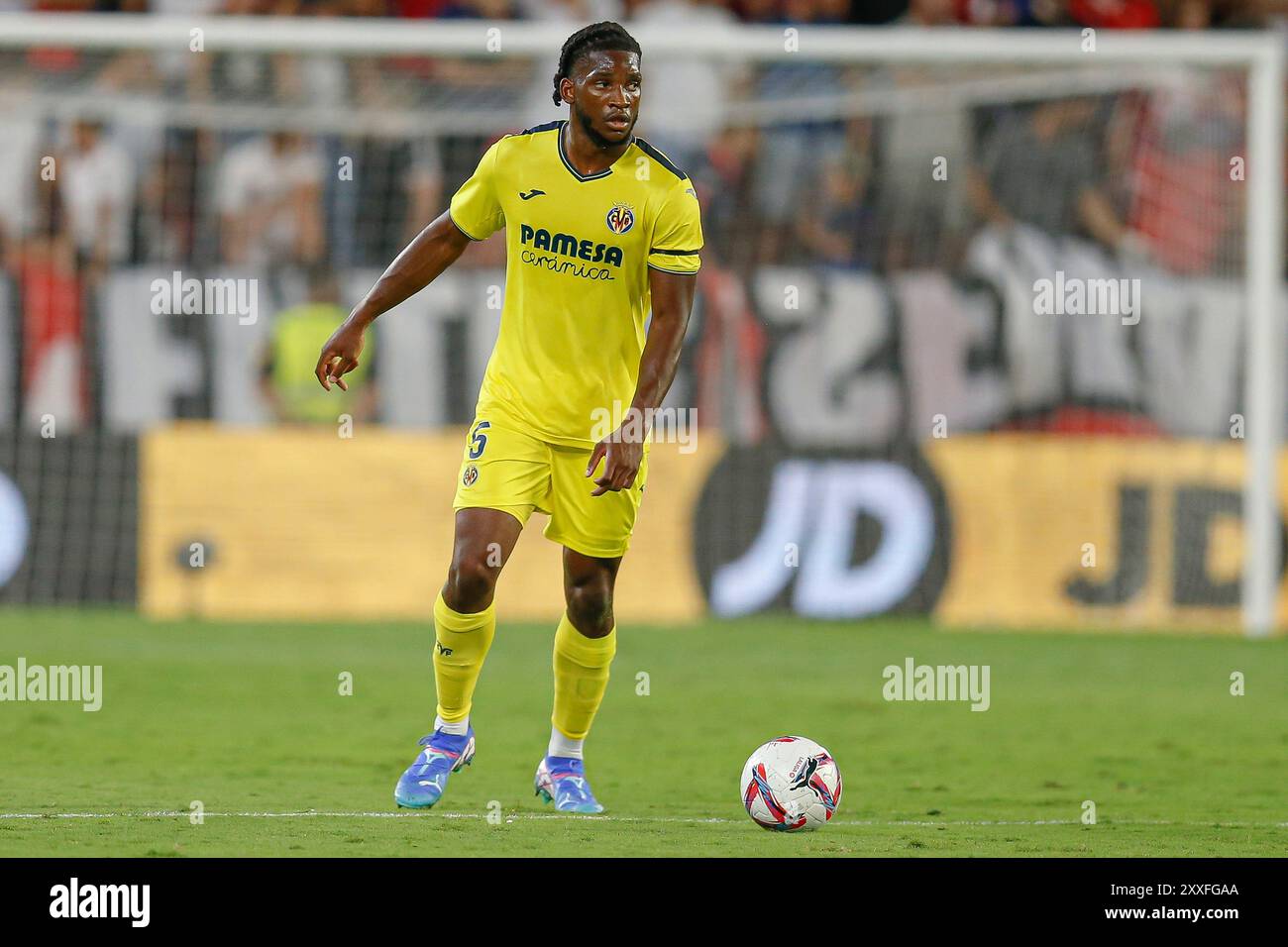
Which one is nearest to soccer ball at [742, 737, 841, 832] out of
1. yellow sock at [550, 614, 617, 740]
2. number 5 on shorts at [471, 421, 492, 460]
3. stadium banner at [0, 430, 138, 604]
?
yellow sock at [550, 614, 617, 740]

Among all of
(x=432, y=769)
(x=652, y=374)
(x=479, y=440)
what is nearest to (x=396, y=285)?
(x=479, y=440)

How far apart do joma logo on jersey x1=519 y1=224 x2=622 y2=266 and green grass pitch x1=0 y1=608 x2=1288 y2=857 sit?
1.78 m

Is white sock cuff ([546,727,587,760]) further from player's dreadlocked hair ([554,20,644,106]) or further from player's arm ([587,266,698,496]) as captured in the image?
player's dreadlocked hair ([554,20,644,106])

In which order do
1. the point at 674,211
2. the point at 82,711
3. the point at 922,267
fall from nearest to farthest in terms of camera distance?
1. the point at 674,211
2. the point at 82,711
3. the point at 922,267

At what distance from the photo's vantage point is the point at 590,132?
21.4 feet

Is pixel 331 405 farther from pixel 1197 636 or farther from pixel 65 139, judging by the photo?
pixel 1197 636

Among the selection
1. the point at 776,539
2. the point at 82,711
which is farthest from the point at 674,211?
the point at 776,539

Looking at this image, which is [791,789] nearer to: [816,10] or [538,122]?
[538,122]

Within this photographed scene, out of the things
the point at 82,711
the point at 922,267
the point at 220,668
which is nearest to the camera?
the point at 82,711

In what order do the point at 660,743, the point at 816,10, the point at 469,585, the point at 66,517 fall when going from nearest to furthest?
the point at 469,585
the point at 660,743
the point at 66,517
the point at 816,10

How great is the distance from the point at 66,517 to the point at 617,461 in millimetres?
7941

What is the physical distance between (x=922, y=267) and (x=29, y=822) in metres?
9.41

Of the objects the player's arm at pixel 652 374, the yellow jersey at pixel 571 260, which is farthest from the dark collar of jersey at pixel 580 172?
the player's arm at pixel 652 374
